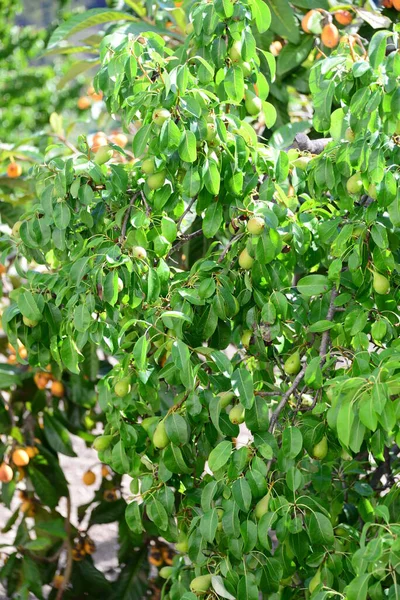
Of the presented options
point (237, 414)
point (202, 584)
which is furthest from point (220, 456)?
point (202, 584)

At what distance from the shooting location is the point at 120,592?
214 cm

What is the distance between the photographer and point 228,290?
1.18 meters

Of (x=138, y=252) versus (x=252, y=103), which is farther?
(x=252, y=103)

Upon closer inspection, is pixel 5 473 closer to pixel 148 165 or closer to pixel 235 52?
pixel 148 165

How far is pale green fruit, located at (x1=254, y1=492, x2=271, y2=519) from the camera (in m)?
1.07

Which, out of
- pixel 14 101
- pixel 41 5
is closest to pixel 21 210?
pixel 14 101

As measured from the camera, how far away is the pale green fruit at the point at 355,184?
116 cm

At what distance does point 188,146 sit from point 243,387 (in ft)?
1.02

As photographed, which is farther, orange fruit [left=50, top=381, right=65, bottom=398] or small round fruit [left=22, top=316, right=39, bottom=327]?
orange fruit [left=50, top=381, right=65, bottom=398]

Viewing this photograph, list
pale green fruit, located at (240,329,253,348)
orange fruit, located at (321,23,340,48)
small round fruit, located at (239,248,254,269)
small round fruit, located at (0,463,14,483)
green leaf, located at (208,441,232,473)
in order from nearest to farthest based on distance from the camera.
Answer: green leaf, located at (208,441,232,473) < small round fruit, located at (239,248,254,269) < pale green fruit, located at (240,329,253,348) < orange fruit, located at (321,23,340,48) < small round fruit, located at (0,463,14,483)

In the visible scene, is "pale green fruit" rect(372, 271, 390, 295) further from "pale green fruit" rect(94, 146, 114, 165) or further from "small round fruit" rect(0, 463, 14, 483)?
"small round fruit" rect(0, 463, 14, 483)

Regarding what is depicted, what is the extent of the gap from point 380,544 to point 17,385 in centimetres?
149

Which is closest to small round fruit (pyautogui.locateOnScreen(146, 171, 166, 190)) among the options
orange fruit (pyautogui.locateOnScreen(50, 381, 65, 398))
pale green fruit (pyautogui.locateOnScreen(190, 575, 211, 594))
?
pale green fruit (pyautogui.locateOnScreen(190, 575, 211, 594))

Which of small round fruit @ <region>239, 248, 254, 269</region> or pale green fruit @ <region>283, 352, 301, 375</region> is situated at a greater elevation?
small round fruit @ <region>239, 248, 254, 269</region>
